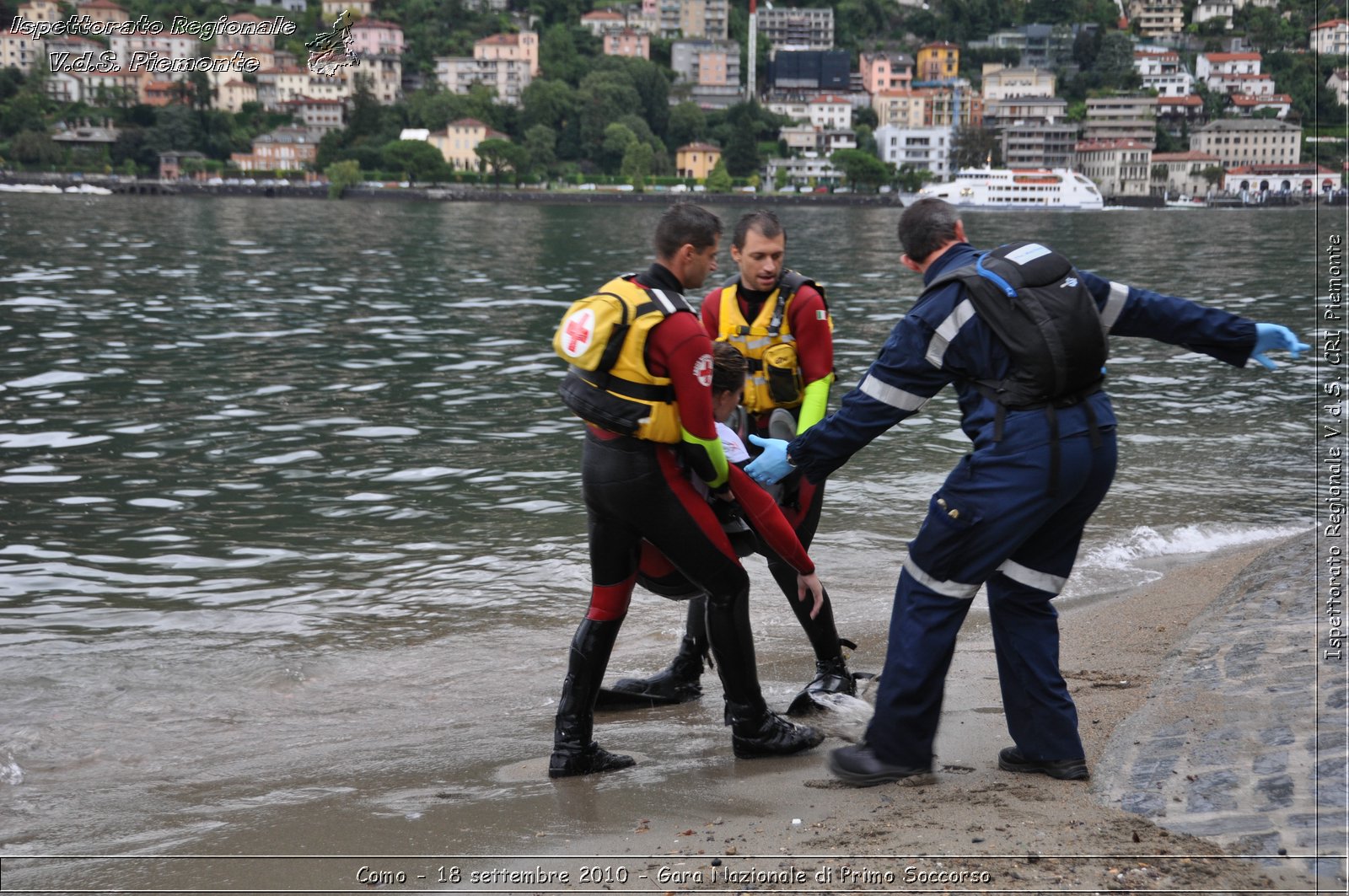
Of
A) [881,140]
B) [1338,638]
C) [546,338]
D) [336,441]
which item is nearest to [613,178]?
[881,140]

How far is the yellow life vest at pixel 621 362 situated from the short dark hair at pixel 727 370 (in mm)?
701

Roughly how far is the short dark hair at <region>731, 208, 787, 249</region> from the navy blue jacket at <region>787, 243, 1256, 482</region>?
120cm

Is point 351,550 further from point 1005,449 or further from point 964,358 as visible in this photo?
point 1005,449

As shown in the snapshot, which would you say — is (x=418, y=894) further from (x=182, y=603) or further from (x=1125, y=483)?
(x=1125, y=483)

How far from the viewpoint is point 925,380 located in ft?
16.1

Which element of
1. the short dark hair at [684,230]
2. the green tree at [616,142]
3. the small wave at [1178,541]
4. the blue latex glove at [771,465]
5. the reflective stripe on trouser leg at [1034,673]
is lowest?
the small wave at [1178,541]

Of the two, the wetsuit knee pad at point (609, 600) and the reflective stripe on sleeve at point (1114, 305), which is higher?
the reflective stripe on sleeve at point (1114, 305)

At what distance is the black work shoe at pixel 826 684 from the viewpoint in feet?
20.3

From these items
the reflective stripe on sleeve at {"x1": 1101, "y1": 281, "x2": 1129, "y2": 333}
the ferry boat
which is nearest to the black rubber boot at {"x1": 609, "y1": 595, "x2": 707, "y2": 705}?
the reflective stripe on sleeve at {"x1": 1101, "y1": 281, "x2": 1129, "y2": 333}

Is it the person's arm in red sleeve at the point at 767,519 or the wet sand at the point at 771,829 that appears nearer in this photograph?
the wet sand at the point at 771,829

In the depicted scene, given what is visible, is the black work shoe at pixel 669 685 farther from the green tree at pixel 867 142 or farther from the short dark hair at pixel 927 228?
the green tree at pixel 867 142

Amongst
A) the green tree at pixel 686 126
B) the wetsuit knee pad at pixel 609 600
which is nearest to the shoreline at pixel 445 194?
the green tree at pixel 686 126

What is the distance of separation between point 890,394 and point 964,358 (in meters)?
0.33

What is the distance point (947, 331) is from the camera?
4.80m
